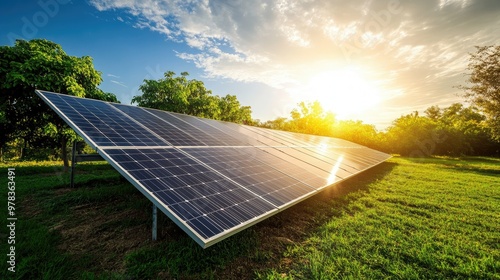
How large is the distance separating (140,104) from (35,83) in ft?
31.5

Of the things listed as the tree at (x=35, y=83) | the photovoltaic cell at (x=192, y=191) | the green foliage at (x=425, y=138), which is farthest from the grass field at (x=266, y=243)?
the green foliage at (x=425, y=138)

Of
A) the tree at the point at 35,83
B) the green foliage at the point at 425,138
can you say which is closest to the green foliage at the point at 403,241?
the tree at the point at 35,83

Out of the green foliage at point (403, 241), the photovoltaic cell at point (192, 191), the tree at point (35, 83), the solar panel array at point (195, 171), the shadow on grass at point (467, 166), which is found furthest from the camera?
the shadow on grass at point (467, 166)

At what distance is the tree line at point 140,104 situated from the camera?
447 inches

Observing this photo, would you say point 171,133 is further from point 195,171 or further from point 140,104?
point 140,104

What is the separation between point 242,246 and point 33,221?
526 centimetres

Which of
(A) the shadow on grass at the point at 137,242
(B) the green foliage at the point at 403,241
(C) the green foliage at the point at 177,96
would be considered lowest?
(A) the shadow on grass at the point at 137,242

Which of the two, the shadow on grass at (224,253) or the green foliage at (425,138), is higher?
the green foliage at (425,138)

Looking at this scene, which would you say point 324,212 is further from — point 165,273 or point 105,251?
point 105,251

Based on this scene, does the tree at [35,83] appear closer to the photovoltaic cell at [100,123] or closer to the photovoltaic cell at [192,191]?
the photovoltaic cell at [100,123]

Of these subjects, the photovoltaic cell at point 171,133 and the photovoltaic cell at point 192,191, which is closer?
the photovoltaic cell at point 192,191

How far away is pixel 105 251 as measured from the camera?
4.22 m

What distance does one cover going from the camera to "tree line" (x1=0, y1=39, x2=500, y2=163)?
1135cm

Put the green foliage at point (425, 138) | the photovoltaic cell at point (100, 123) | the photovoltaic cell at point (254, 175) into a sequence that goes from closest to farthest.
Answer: the photovoltaic cell at point (254, 175), the photovoltaic cell at point (100, 123), the green foliage at point (425, 138)
